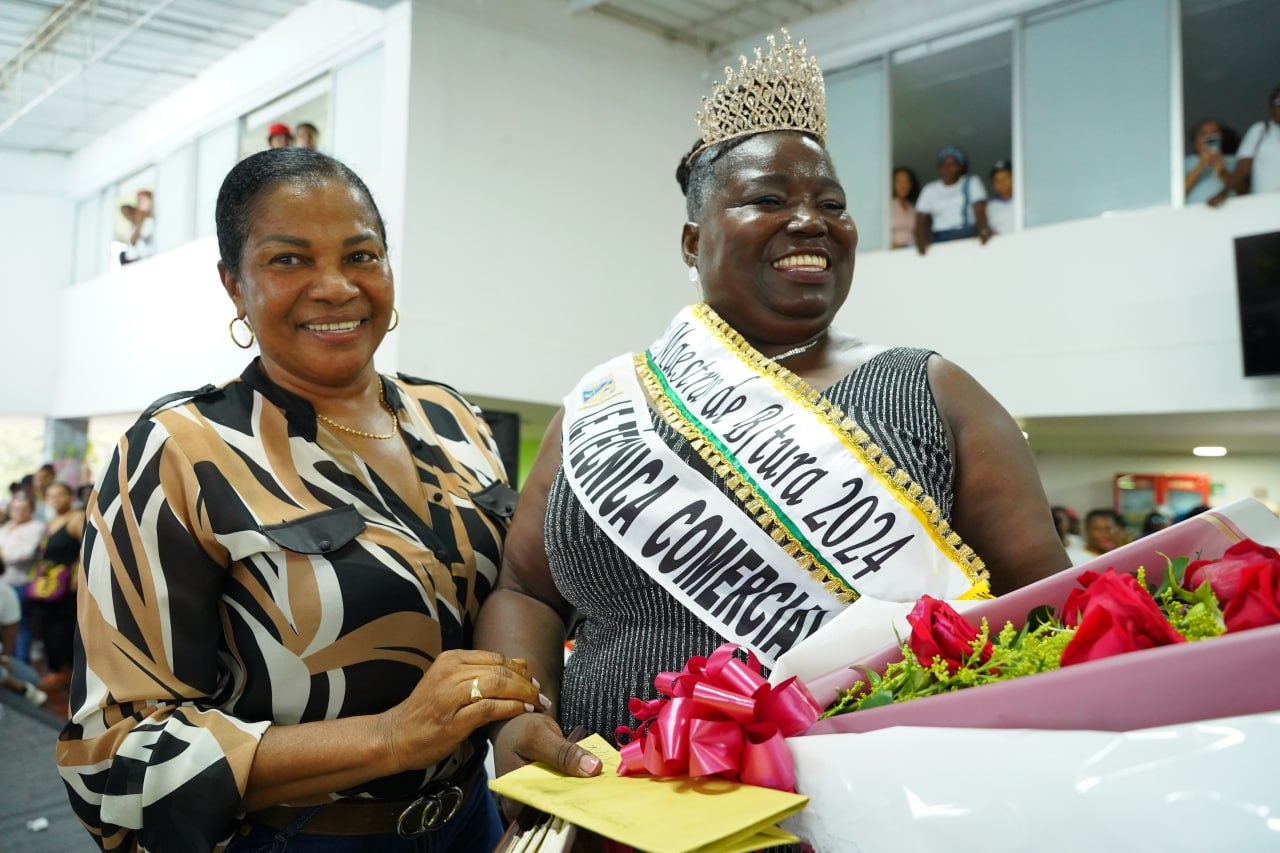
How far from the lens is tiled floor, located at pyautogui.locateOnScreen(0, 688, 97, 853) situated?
384 cm

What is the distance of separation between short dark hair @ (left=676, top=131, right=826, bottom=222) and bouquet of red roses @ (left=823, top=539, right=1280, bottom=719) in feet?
2.42

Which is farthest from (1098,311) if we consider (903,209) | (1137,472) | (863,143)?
(1137,472)

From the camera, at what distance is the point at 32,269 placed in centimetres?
1152

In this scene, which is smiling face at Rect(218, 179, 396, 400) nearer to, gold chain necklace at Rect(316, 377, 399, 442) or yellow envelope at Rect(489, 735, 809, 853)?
gold chain necklace at Rect(316, 377, 399, 442)

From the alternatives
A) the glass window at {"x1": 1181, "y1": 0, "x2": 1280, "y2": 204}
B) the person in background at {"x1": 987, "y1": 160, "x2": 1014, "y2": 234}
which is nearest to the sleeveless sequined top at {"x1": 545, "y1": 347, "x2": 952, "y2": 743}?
the glass window at {"x1": 1181, "y1": 0, "x2": 1280, "y2": 204}

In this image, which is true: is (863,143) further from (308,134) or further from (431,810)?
(431,810)

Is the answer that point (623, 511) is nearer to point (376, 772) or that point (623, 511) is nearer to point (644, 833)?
point (376, 772)

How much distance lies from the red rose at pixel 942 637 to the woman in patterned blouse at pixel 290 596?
48cm

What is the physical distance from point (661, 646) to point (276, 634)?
496 mm

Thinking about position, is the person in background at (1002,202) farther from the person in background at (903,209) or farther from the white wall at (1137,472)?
the white wall at (1137,472)

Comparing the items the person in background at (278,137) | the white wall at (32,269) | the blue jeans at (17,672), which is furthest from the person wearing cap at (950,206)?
the white wall at (32,269)

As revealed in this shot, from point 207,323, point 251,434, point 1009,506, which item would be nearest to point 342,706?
point 251,434

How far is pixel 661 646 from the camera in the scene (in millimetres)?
1239

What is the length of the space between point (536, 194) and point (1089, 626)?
22.7ft
